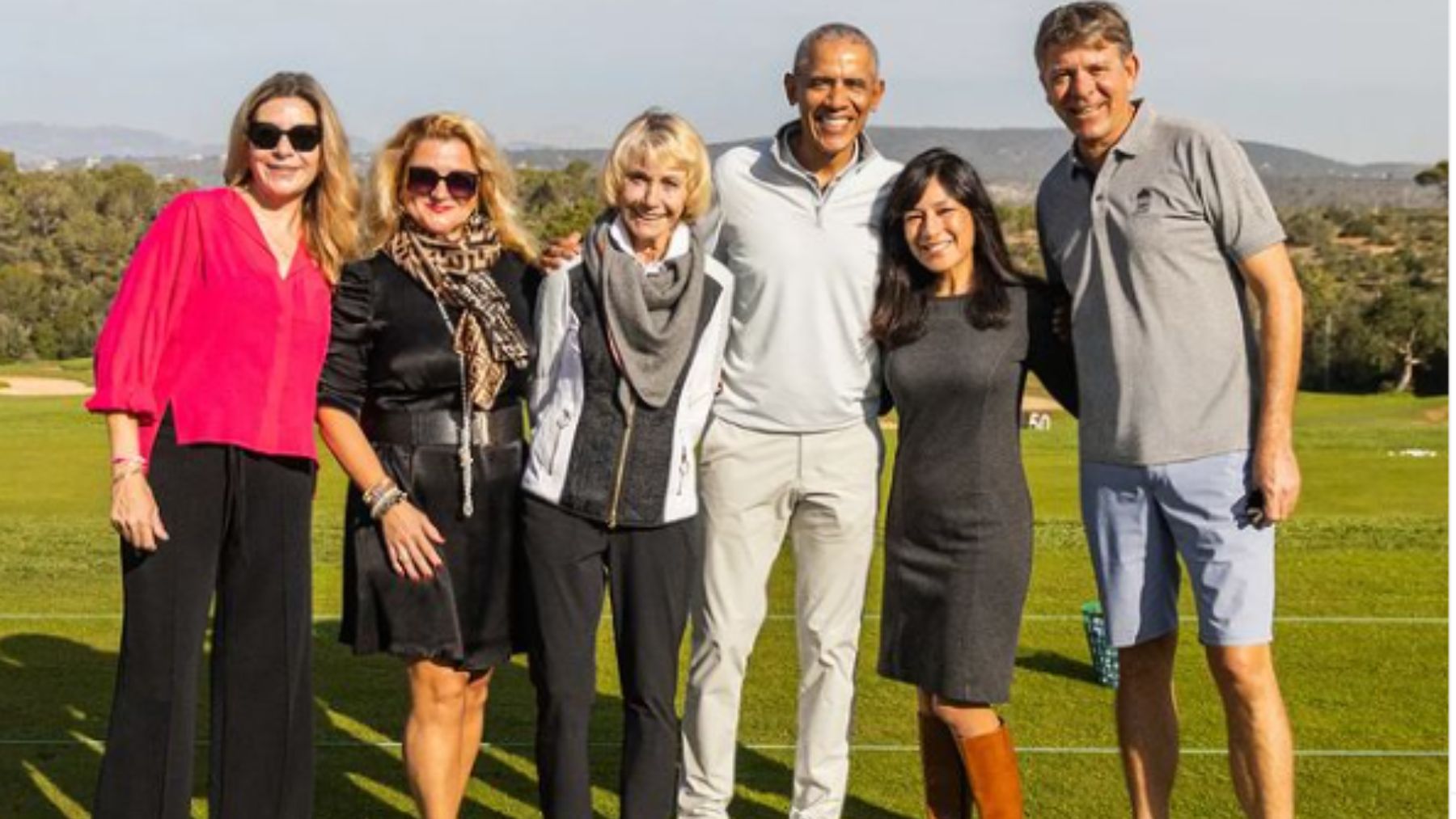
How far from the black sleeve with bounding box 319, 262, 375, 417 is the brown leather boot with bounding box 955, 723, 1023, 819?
5.28 ft

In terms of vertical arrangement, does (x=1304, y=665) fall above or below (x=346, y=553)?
below

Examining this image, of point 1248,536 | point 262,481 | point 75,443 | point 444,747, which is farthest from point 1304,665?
point 75,443

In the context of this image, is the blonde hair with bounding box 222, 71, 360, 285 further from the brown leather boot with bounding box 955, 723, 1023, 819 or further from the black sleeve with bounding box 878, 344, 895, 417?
the brown leather boot with bounding box 955, 723, 1023, 819

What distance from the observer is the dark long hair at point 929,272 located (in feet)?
14.6

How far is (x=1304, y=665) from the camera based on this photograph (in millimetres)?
7105

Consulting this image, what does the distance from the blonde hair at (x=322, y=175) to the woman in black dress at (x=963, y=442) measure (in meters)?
1.25

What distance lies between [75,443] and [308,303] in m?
15.2

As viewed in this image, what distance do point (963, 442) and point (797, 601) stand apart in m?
0.70

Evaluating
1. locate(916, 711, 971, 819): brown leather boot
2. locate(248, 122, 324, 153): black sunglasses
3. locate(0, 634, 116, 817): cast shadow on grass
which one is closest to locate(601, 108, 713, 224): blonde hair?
locate(248, 122, 324, 153): black sunglasses

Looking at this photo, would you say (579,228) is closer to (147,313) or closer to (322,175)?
(322,175)

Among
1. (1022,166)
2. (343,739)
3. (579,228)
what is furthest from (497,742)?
(1022,166)

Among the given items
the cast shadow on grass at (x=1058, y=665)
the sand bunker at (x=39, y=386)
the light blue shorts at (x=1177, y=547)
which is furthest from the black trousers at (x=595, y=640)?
the sand bunker at (x=39, y=386)

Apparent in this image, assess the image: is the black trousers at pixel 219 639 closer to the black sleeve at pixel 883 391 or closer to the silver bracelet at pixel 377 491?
the silver bracelet at pixel 377 491

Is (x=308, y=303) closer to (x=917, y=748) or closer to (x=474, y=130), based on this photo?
(x=474, y=130)
